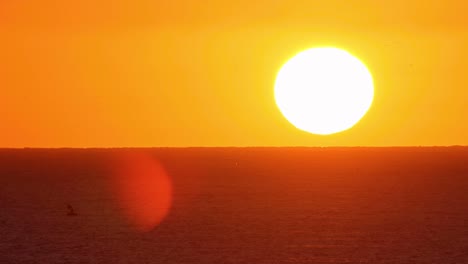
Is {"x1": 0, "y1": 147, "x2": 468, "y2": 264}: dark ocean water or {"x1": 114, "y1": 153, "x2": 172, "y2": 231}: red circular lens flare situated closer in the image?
{"x1": 0, "y1": 147, "x2": 468, "y2": 264}: dark ocean water

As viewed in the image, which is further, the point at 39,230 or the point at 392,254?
the point at 39,230

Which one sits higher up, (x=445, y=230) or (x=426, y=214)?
(x=426, y=214)

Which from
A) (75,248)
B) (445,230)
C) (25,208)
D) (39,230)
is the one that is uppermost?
(25,208)

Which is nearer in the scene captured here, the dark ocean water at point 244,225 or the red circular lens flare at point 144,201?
the dark ocean water at point 244,225

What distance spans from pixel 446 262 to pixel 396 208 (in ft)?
69.2

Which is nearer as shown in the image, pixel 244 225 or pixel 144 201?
pixel 244 225

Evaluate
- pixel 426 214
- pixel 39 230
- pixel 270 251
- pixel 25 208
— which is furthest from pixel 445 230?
pixel 25 208

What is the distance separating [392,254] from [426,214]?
16.1 meters

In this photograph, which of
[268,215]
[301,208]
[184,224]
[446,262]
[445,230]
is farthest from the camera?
[301,208]

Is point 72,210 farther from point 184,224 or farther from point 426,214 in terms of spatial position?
point 426,214

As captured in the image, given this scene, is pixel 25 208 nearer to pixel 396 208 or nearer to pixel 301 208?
pixel 301 208

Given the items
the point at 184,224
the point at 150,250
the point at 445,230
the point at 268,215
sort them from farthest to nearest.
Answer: the point at 268,215 → the point at 184,224 → the point at 445,230 → the point at 150,250

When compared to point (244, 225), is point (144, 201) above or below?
above

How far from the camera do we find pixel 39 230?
143 ft
